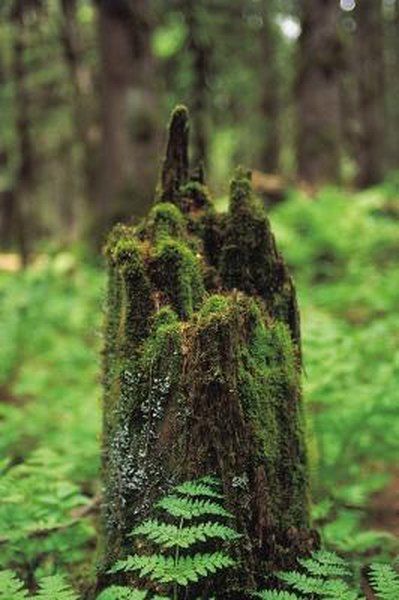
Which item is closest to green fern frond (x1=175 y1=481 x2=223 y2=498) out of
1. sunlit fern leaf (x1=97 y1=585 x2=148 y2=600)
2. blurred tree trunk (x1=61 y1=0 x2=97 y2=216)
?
sunlit fern leaf (x1=97 y1=585 x2=148 y2=600)

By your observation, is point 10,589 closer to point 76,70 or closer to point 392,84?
point 76,70

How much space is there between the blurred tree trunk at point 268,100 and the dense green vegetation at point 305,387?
9.00 metres

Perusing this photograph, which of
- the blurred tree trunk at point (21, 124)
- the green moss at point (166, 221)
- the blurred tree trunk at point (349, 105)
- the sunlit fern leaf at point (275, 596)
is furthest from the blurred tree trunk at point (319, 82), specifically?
the sunlit fern leaf at point (275, 596)

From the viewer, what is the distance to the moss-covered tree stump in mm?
2795

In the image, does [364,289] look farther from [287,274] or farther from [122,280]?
[122,280]

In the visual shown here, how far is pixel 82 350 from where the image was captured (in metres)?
6.82

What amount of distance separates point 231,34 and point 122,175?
11.1 m

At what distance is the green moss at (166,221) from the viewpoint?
3.35 m

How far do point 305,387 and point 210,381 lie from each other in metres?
1.81

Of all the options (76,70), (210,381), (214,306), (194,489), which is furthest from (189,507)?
(76,70)

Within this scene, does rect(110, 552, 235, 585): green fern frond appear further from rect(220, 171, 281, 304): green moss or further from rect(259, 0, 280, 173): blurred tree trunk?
rect(259, 0, 280, 173): blurred tree trunk

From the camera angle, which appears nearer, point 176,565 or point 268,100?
point 176,565

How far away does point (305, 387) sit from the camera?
176 inches

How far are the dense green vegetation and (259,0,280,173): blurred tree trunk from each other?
9.00m
